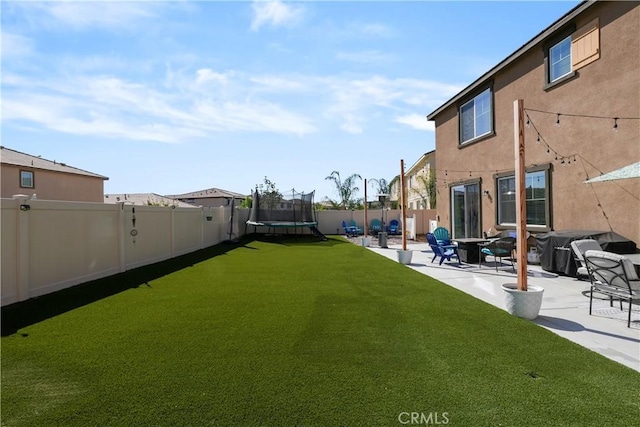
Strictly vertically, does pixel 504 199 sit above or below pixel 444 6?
below

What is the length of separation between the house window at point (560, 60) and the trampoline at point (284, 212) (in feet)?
40.1

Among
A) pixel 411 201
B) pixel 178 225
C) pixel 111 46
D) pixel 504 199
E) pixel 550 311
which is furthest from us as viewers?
pixel 411 201

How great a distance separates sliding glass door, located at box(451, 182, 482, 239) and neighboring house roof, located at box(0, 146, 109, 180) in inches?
880

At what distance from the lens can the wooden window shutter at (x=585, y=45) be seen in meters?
7.04

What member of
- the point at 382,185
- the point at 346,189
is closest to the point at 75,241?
the point at 346,189

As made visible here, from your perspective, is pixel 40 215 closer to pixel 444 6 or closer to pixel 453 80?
pixel 444 6

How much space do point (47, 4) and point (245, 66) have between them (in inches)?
168

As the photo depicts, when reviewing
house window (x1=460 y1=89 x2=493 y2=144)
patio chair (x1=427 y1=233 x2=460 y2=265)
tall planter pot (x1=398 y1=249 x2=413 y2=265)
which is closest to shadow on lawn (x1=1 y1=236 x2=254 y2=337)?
tall planter pot (x1=398 y1=249 x2=413 y2=265)

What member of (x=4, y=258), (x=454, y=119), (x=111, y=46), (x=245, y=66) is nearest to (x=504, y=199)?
(x=454, y=119)

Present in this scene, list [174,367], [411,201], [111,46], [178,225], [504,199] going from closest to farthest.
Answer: [174,367] < [111,46] < [504,199] < [178,225] < [411,201]

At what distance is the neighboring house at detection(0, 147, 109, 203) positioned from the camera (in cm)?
1889

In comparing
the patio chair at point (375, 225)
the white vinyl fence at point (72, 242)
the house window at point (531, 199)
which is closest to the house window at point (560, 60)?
Answer: the house window at point (531, 199)

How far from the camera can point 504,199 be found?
32.9 feet

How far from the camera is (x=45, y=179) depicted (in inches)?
834
